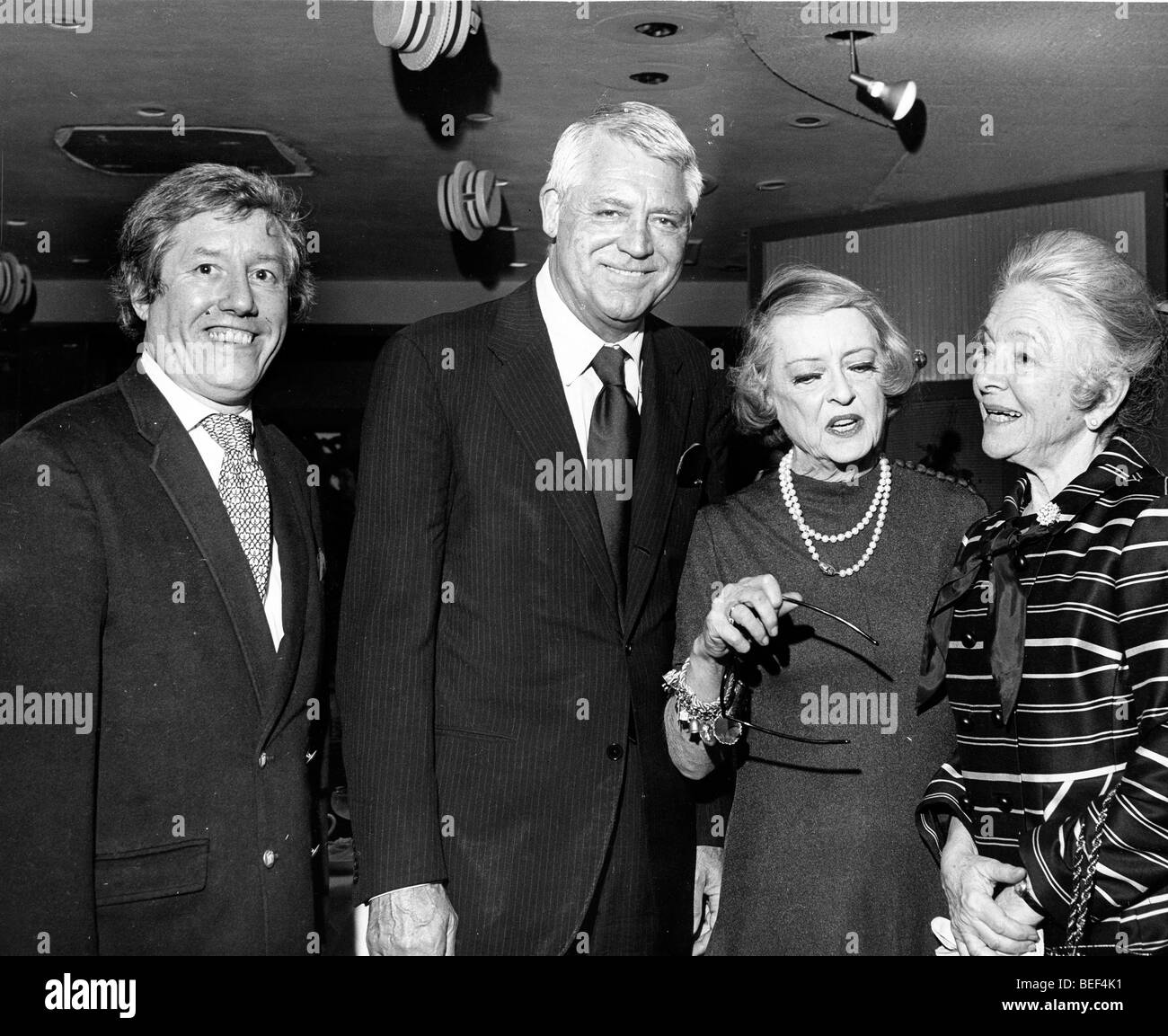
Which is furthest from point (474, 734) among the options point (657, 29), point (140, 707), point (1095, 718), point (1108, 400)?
point (657, 29)

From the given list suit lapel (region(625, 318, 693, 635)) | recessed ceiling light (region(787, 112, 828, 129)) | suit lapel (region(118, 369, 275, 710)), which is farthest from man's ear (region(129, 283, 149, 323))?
recessed ceiling light (region(787, 112, 828, 129))

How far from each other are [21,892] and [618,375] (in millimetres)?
1280

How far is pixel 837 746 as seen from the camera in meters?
1.97

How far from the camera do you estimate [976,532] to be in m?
1.95

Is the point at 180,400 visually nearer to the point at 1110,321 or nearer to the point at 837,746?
the point at 837,746

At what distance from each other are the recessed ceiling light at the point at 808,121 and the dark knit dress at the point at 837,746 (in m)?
3.88

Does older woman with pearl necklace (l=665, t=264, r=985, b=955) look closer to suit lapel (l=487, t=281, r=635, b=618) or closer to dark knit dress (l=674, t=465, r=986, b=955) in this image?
dark knit dress (l=674, t=465, r=986, b=955)

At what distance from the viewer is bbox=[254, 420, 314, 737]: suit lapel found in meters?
2.01

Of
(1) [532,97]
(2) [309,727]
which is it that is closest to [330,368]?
(1) [532,97]

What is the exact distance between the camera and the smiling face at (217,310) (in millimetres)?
2064

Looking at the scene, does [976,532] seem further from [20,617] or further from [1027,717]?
[20,617]

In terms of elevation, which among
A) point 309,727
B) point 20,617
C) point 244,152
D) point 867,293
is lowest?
point 309,727

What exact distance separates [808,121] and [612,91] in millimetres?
1010

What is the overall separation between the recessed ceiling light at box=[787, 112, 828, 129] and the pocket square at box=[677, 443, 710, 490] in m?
3.76
